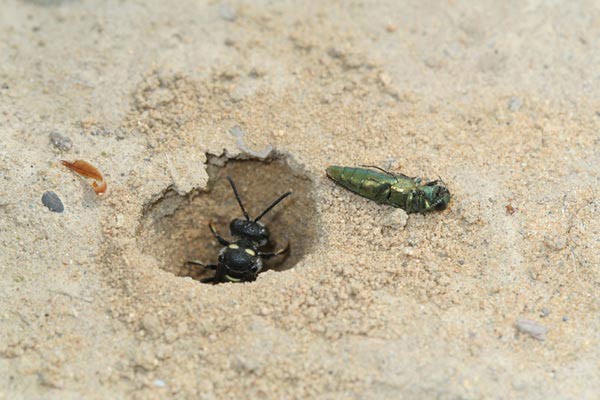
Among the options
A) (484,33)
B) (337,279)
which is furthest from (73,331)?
(484,33)

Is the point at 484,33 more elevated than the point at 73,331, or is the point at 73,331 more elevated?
the point at 484,33

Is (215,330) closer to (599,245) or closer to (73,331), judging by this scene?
(73,331)

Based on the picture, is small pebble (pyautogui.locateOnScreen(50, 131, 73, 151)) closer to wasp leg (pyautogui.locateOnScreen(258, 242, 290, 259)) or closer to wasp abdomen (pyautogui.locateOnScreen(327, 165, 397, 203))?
wasp leg (pyautogui.locateOnScreen(258, 242, 290, 259))

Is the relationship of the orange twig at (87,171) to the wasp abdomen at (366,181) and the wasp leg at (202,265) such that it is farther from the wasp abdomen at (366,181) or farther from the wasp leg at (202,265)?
the wasp abdomen at (366,181)

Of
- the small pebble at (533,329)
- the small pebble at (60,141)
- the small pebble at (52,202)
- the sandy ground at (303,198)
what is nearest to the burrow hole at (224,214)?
the sandy ground at (303,198)

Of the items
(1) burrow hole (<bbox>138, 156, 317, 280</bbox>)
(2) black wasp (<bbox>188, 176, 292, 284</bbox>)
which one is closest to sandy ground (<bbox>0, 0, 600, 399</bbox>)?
(1) burrow hole (<bbox>138, 156, 317, 280</bbox>)

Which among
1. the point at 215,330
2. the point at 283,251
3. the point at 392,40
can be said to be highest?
the point at 392,40
